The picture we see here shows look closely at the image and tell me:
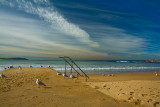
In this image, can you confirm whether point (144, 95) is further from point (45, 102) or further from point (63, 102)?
point (45, 102)

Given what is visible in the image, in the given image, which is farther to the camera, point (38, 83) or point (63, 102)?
point (38, 83)

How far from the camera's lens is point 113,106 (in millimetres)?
5141

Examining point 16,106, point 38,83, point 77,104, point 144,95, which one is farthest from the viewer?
point 38,83

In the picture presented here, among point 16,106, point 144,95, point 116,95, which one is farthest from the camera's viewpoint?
point 116,95

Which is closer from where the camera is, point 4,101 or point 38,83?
point 4,101

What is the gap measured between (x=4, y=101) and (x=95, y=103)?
4.24 meters

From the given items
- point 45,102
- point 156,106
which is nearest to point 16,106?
point 45,102

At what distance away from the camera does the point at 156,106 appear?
16.4 feet

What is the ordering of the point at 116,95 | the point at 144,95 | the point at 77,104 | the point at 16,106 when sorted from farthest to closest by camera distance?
the point at 116,95 < the point at 144,95 < the point at 77,104 < the point at 16,106

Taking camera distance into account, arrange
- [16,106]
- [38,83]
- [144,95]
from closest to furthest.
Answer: [16,106]
[144,95]
[38,83]

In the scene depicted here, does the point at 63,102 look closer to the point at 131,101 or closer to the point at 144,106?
the point at 131,101

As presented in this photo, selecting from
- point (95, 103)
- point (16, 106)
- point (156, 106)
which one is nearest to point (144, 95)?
point (156, 106)

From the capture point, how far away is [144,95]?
19.7 feet

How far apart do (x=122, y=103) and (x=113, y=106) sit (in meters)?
0.63
